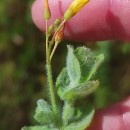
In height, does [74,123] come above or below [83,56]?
below

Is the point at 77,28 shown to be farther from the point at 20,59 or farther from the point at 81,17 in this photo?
the point at 20,59

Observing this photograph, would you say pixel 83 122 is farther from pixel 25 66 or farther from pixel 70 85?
pixel 25 66

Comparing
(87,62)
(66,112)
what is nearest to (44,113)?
(66,112)

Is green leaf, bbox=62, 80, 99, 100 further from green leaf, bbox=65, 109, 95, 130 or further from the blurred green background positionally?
the blurred green background

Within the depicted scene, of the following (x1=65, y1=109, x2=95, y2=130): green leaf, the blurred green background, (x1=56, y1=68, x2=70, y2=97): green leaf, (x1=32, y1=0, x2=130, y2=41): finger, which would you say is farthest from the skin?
the blurred green background

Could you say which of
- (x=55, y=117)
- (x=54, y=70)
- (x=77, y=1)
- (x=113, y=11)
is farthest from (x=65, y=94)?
(x=54, y=70)
